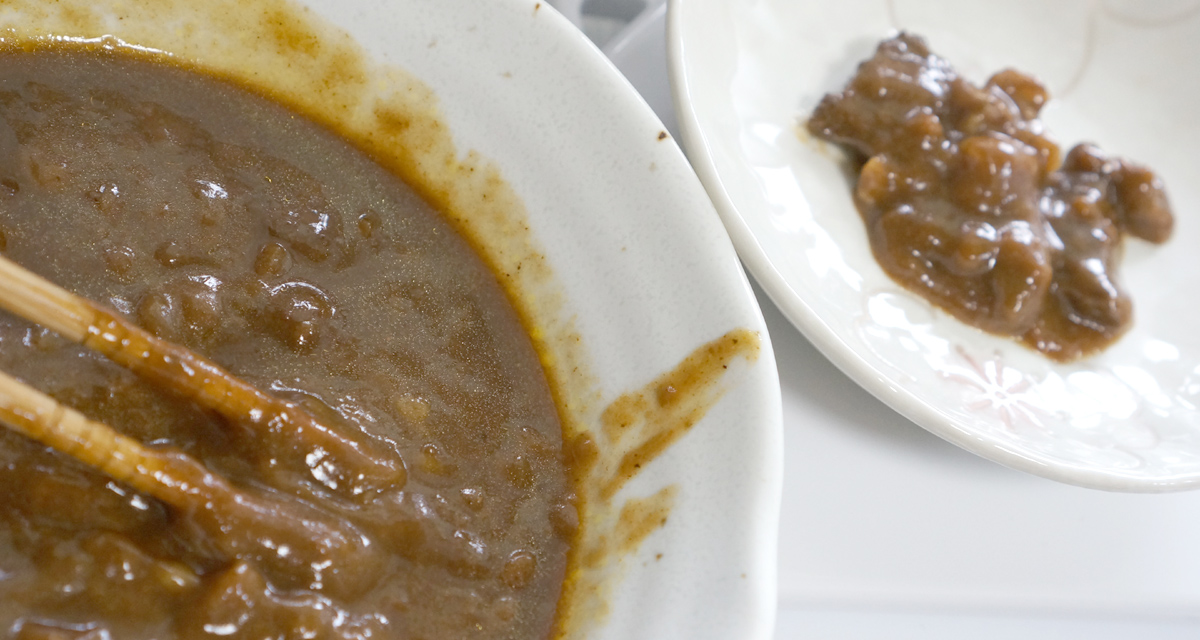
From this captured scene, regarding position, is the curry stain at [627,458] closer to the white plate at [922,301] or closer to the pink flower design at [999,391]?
the white plate at [922,301]

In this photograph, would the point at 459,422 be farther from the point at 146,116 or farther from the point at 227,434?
the point at 146,116

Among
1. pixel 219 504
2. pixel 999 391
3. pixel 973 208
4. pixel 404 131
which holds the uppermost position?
pixel 973 208

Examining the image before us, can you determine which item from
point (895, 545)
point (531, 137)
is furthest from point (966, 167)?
point (531, 137)

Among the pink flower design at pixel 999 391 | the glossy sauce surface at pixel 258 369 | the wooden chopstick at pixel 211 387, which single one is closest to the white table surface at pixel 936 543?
the pink flower design at pixel 999 391

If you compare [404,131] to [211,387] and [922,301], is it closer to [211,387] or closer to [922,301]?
[211,387]

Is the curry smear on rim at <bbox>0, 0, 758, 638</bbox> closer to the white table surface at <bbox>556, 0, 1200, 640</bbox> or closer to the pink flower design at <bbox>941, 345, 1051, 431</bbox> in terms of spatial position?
the white table surface at <bbox>556, 0, 1200, 640</bbox>

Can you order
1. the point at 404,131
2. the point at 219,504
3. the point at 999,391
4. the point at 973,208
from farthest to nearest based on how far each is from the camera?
1. the point at 973,208
2. the point at 999,391
3. the point at 404,131
4. the point at 219,504

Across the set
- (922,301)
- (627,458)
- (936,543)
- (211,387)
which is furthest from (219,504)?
(922,301)
